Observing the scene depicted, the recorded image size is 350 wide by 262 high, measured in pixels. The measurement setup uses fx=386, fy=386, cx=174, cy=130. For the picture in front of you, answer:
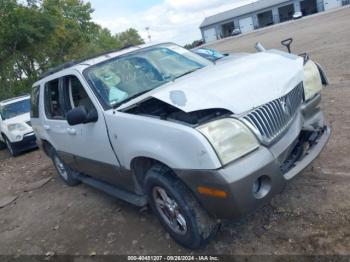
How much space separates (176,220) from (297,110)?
1641 mm

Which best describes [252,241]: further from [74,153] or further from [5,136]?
[5,136]

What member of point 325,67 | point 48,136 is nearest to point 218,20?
point 325,67

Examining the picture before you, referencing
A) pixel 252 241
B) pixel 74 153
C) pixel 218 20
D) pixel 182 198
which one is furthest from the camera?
pixel 218 20

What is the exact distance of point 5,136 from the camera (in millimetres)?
11383

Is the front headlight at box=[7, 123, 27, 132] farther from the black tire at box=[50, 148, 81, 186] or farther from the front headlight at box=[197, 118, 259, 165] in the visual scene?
the front headlight at box=[197, 118, 259, 165]

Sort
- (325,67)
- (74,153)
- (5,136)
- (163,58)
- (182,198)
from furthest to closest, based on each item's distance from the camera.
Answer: (5,136), (325,67), (74,153), (163,58), (182,198)

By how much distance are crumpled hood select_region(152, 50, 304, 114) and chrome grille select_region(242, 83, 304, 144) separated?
62 millimetres

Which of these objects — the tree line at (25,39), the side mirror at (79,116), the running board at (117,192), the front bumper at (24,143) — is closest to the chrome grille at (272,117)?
the running board at (117,192)

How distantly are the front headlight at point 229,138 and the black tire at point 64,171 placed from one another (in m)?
3.73

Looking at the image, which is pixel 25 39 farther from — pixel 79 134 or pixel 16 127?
pixel 79 134

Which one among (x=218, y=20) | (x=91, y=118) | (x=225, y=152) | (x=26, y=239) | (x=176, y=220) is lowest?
(x=218, y=20)

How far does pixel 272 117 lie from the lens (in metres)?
3.49

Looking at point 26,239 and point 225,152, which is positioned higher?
point 225,152

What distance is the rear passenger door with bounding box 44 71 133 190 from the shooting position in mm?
4355
